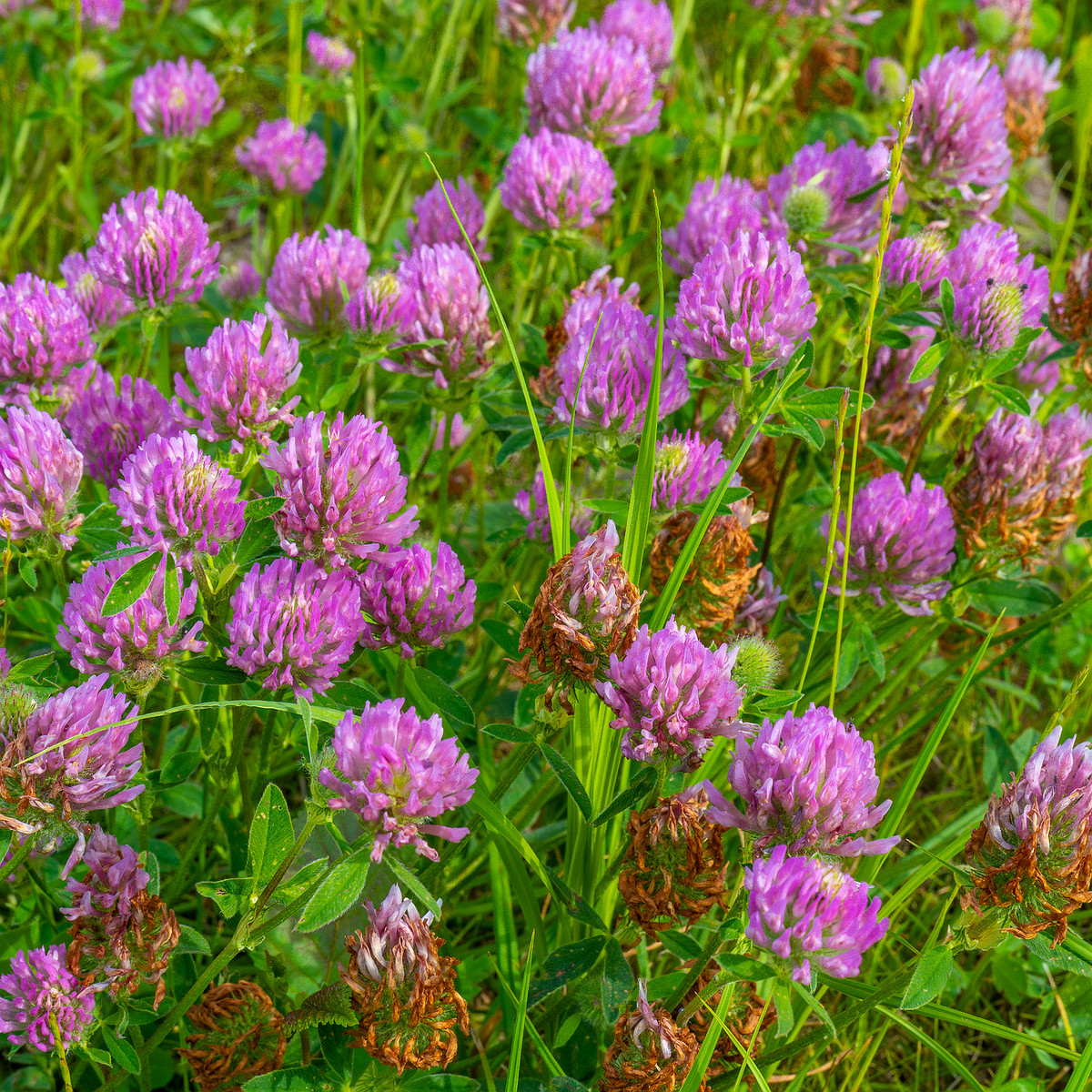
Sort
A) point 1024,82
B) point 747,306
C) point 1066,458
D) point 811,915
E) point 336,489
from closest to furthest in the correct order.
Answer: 1. point 811,915
2. point 336,489
3. point 747,306
4. point 1066,458
5. point 1024,82

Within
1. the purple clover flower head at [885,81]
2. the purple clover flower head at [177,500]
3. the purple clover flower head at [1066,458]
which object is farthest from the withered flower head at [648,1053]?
the purple clover flower head at [885,81]

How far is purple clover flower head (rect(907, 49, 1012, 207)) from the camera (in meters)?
2.38

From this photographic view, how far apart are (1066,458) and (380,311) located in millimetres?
1289

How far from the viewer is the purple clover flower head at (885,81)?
3.44 m

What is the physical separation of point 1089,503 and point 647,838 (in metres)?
1.90

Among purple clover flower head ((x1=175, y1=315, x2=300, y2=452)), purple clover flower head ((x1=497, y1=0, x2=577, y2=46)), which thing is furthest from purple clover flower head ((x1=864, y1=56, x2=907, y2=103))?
purple clover flower head ((x1=175, y1=315, x2=300, y2=452))

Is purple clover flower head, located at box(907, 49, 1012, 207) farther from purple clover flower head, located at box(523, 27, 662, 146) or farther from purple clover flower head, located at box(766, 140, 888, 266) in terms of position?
purple clover flower head, located at box(523, 27, 662, 146)

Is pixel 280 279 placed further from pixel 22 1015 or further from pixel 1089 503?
pixel 1089 503

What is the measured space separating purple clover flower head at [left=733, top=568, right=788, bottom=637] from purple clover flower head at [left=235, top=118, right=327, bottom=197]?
1.77 m

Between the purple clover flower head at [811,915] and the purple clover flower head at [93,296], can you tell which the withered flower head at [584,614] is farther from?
the purple clover flower head at [93,296]

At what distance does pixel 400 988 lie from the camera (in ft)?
4.72

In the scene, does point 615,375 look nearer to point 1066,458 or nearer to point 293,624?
point 293,624

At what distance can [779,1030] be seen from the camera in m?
1.34

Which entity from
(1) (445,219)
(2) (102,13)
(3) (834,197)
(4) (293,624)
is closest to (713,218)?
(3) (834,197)
